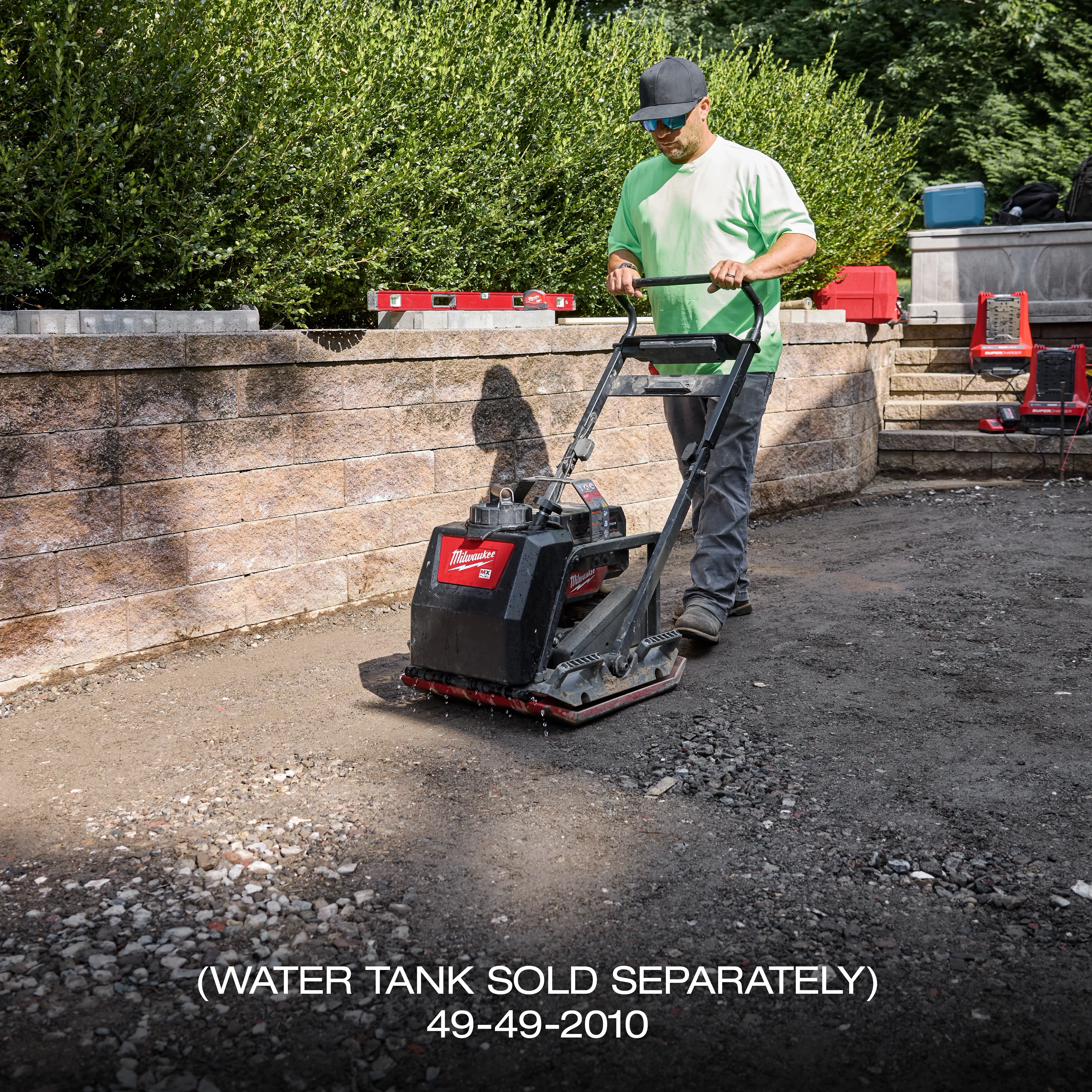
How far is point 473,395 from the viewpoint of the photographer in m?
5.84

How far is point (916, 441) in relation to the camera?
30.9 ft

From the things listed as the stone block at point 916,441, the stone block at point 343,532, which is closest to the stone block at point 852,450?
the stone block at point 916,441

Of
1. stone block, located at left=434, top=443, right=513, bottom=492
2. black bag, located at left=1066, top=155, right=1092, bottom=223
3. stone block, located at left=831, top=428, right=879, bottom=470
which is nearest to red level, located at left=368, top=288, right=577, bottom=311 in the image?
stone block, located at left=434, top=443, right=513, bottom=492

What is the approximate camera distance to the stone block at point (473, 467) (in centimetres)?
573

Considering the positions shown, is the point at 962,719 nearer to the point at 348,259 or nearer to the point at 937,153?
the point at 348,259

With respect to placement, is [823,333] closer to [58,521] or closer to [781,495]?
[781,495]

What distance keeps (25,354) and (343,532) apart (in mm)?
1597

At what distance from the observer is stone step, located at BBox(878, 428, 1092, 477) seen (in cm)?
904

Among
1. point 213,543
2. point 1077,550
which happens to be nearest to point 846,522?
point 1077,550

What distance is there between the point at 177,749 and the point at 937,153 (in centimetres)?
1784

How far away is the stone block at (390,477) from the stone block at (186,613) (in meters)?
0.68

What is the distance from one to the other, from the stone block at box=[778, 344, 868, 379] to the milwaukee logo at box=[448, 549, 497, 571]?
4199mm

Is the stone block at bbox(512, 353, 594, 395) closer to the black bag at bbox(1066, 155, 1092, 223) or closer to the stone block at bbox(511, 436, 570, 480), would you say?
the stone block at bbox(511, 436, 570, 480)

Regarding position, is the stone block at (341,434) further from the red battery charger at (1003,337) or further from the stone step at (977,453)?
the red battery charger at (1003,337)
